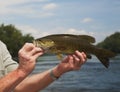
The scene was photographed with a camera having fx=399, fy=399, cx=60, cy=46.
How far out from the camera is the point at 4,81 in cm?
404

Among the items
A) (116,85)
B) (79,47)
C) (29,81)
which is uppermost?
(79,47)

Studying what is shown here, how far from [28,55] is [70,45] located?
536mm

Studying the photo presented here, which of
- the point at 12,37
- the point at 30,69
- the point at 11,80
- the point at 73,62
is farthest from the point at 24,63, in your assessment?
the point at 12,37

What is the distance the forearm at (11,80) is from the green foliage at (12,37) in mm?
98711

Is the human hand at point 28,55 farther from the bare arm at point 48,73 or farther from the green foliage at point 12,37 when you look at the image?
the green foliage at point 12,37

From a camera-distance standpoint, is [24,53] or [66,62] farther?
[66,62]

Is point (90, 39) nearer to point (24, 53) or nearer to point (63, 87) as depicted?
point (24, 53)

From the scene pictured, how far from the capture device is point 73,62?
432cm

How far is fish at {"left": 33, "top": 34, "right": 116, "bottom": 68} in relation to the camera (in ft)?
13.2

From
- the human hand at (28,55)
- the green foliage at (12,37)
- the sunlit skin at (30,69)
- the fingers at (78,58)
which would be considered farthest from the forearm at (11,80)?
the green foliage at (12,37)

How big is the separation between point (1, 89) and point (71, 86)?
2925 cm

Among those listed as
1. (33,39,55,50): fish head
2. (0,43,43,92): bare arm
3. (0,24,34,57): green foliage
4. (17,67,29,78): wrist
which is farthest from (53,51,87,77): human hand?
(0,24,34,57): green foliage

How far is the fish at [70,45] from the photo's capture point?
4.03 metres

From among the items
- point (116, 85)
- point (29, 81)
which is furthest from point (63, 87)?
point (29, 81)
